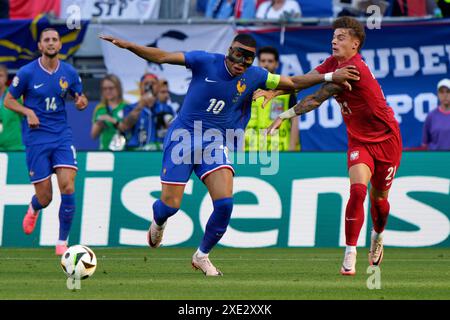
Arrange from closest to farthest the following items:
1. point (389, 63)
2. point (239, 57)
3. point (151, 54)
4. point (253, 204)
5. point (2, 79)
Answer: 1. point (151, 54)
2. point (239, 57)
3. point (253, 204)
4. point (2, 79)
5. point (389, 63)

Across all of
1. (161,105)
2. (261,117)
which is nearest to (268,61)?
(261,117)

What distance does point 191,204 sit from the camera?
17.3 m

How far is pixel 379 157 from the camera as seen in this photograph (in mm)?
12844

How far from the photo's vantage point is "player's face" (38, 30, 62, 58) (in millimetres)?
15828

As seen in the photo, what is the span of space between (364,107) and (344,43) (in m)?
0.71

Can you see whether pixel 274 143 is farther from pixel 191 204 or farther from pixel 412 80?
pixel 412 80

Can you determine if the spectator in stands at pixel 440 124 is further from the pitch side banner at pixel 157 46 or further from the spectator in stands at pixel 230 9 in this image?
the pitch side banner at pixel 157 46

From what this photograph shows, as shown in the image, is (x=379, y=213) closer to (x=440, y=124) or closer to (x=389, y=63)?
(x=440, y=124)

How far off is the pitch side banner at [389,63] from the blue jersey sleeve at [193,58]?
8.52m

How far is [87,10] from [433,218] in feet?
25.5

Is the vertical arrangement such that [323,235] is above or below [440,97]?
below
